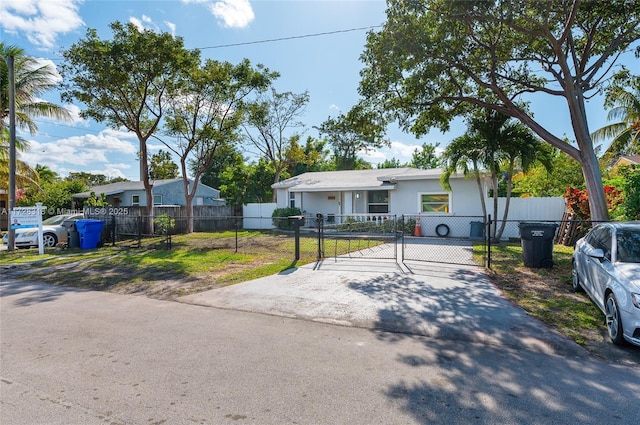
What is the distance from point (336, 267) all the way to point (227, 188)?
57.3ft

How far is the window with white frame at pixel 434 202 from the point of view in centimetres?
1762

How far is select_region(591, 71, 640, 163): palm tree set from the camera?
11.7 meters

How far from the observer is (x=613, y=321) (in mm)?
4672

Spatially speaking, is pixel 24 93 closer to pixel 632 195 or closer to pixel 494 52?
pixel 494 52

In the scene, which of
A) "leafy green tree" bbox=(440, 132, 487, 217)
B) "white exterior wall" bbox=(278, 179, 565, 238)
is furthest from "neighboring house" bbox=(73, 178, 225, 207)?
"leafy green tree" bbox=(440, 132, 487, 217)

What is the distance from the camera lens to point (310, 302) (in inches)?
267

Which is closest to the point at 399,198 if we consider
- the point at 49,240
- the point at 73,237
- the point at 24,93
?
the point at 73,237

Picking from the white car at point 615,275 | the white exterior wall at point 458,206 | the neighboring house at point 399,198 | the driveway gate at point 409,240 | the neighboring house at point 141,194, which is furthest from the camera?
the neighboring house at point 141,194

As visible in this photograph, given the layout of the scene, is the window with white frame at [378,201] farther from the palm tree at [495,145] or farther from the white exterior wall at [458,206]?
the palm tree at [495,145]

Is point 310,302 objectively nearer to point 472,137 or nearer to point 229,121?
point 472,137

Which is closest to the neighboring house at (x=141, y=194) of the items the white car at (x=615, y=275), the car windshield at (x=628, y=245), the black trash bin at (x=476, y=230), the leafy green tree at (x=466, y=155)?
the black trash bin at (x=476, y=230)

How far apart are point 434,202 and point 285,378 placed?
15551 millimetres

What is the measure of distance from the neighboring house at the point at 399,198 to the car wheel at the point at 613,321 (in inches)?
350

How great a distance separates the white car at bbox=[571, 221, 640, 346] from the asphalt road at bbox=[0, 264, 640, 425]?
0.67m
